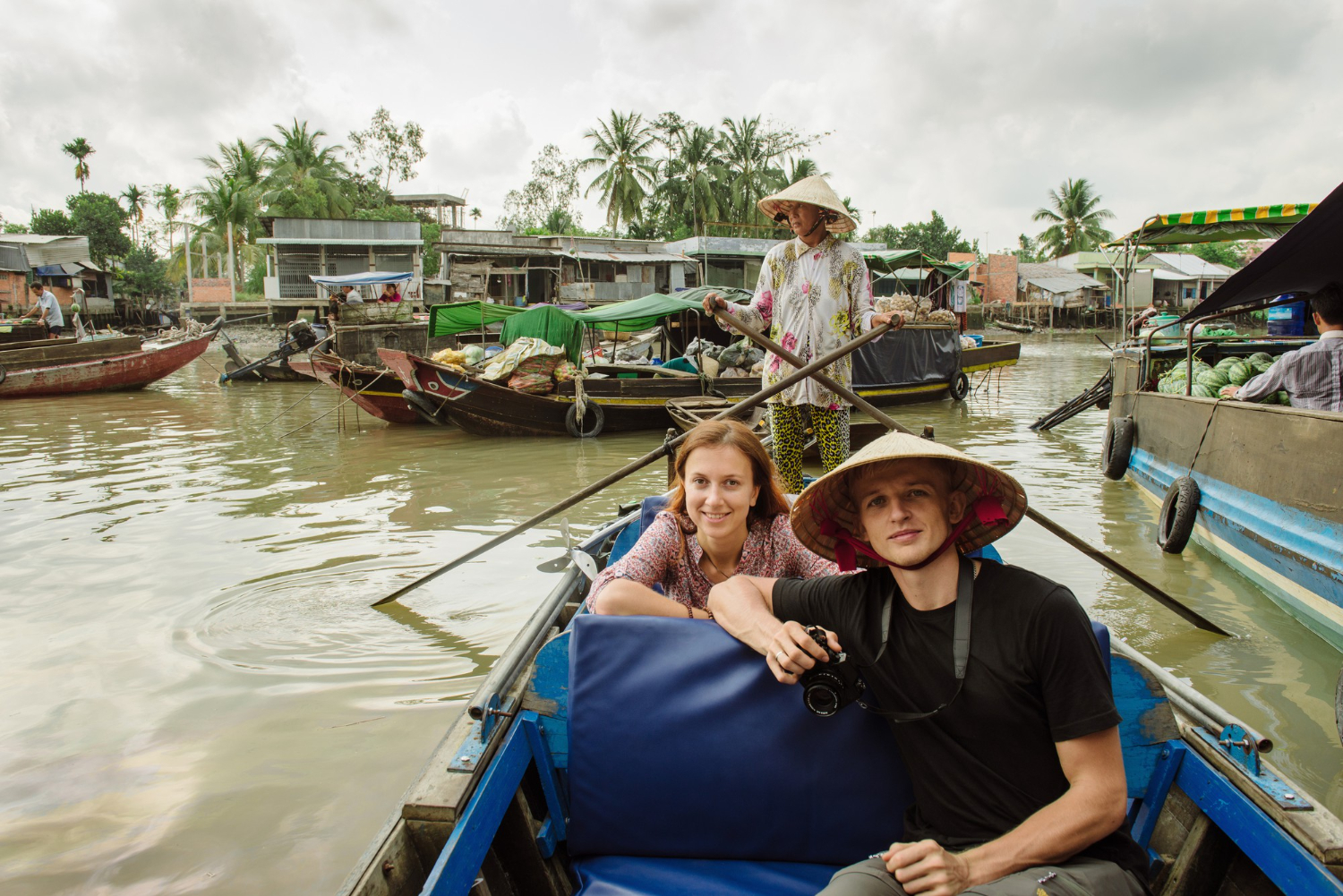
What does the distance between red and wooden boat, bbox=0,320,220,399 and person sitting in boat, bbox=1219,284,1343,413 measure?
18.7 m

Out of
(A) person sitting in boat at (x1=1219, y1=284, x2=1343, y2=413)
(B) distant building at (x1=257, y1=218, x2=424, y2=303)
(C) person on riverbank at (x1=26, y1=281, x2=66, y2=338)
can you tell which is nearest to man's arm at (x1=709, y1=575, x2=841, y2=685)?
(A) person sitting in boat at (x1=1219, y1=284, x2=1343, y2=413)

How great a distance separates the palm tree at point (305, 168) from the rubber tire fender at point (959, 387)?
27161 millimetres

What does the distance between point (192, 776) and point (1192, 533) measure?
229 inches

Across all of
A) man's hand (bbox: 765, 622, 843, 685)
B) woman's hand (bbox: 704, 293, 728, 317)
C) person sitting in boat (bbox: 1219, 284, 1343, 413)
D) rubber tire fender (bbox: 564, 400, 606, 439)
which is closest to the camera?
man's hand (bbox: 765, 622, 843, 685)

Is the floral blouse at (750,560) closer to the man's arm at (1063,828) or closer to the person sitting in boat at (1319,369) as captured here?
the man's arm at (1063,828)

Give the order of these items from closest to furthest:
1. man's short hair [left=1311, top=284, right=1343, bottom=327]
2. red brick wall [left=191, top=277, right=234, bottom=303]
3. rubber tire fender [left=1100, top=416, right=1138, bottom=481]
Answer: man's short hair [left=1311, top=284, right=1343, bottom=327]
rubber tire fender [left=1100, top=416, right=1138, bottom=481]
red brick wall [left=191, top=277, right=234, bottom=303]

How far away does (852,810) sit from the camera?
167cm

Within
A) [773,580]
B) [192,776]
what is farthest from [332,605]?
[773,580]

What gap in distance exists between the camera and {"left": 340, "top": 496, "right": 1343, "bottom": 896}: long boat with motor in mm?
1616

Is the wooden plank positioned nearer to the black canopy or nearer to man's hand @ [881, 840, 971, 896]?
the black canopy

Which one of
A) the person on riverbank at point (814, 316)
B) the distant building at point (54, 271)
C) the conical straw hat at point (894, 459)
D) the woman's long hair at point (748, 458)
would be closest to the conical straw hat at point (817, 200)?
the person on riverbank at point (814, 316)

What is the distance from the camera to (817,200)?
11.8 ft

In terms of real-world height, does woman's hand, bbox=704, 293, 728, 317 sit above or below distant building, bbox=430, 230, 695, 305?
below

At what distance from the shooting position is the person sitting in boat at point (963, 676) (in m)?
1.34
